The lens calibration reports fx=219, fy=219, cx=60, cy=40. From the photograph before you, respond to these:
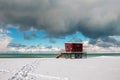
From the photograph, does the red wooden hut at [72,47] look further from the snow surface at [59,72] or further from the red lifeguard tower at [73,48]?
the snow surface at [59,72]

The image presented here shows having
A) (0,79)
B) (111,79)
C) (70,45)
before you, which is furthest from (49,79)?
(70,45)

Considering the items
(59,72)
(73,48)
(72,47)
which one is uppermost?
(72,47)

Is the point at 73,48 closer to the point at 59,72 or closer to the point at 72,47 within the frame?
the point at 72,47

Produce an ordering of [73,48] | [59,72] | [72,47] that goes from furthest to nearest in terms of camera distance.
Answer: [73,48], [72,47], [59,72]

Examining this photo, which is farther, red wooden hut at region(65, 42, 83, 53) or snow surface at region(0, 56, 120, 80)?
red wooden hut at region(65, 42, 83, 53)

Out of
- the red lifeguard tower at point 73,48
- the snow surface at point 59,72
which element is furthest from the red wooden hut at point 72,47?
the snow surface at point 59,72

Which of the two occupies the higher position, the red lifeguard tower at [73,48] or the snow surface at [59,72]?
the red lifeguard tower at [73,48]

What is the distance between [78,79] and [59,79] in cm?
130

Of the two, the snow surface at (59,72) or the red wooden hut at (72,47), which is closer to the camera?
the snow surface at (59,72)

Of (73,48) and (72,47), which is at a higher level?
(72,47)

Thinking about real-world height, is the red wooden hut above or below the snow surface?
above

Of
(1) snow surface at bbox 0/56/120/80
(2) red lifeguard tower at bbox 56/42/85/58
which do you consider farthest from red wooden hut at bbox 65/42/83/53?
(1) snow surface at bbox 0/56/120/80

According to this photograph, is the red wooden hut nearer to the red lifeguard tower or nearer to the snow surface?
the red lifeguard tower

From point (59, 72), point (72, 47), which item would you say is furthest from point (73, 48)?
point (59, 72)
